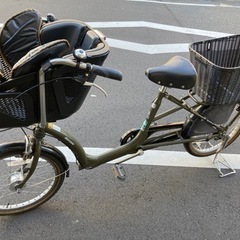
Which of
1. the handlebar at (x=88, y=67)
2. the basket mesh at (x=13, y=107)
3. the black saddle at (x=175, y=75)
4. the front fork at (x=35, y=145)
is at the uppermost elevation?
the handlebar at (x=88, y=67)

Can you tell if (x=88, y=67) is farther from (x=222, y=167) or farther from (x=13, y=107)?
(x=222, y=167)

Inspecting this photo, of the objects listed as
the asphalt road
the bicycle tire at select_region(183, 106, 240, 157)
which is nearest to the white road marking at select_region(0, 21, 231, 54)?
the asphalt road

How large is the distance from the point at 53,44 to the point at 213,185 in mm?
1956

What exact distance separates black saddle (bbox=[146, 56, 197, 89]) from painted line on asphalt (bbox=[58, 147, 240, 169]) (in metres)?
1.05

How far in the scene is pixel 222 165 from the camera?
10.7ft

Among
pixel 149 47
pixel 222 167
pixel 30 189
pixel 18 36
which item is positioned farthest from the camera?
pixel 149 47

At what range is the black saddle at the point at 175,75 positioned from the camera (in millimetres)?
2361

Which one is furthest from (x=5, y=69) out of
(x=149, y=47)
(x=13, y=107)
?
(x=149, y=47)

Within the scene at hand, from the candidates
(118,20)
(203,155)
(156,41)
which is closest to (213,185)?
(203,155)

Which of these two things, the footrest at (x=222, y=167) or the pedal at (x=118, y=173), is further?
the footrest at (x=222, y=167)

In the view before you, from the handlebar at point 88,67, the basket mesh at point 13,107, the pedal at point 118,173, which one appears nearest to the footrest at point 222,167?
the pedal at point 118,173

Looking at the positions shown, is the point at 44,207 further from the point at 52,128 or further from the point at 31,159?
the point at 52,128

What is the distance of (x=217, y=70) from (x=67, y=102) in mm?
1091

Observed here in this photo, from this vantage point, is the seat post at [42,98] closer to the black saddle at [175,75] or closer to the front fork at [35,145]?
the front fork at [35,145]
